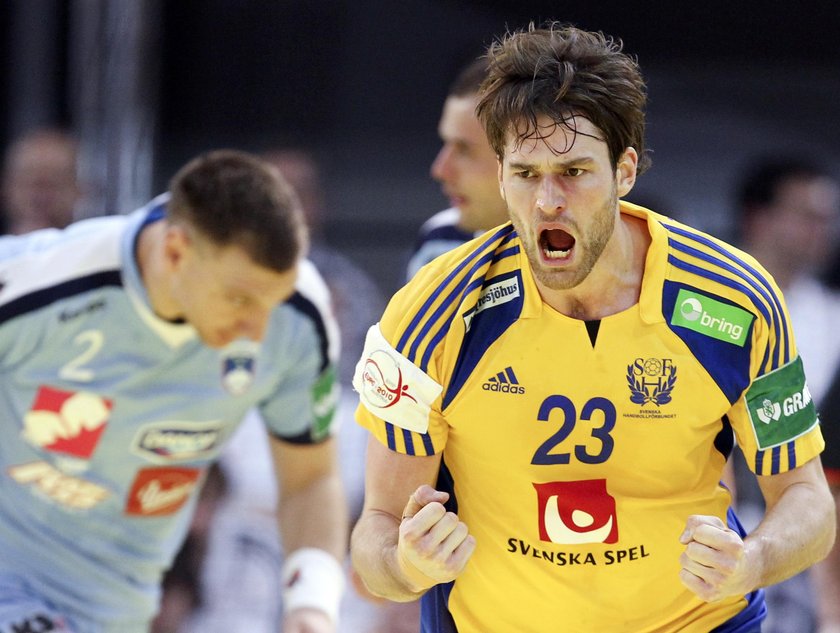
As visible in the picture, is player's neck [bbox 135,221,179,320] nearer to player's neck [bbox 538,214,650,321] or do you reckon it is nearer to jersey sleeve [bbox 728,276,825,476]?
player's neck [bbox 538,214,650,321]

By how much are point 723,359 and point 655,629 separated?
1.88 ft

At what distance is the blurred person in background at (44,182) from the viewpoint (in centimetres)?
548

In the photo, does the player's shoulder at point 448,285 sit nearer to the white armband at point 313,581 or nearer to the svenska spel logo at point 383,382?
the svenska spel logo at point 383,382

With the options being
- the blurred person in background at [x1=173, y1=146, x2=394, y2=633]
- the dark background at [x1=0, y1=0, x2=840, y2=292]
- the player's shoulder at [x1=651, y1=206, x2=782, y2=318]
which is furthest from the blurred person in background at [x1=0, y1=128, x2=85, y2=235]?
the player's shoulder at [x1=651, y1=206, x2=782, y2=318]

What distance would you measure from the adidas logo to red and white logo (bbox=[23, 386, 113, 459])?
177 cm

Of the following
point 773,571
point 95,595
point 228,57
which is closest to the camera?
point 773,571

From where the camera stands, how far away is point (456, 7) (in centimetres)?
597

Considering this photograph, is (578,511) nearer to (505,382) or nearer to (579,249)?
(505,382)

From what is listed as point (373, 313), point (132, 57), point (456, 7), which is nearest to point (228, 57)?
point (132, 57)

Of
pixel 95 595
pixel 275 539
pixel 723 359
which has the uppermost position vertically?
pixel 723 359

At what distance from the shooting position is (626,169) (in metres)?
2.59

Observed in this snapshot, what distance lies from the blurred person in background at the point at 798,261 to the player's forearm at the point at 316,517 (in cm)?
160

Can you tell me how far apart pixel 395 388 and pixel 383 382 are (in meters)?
0.04

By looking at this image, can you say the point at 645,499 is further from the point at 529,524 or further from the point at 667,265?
the point at 667,265
